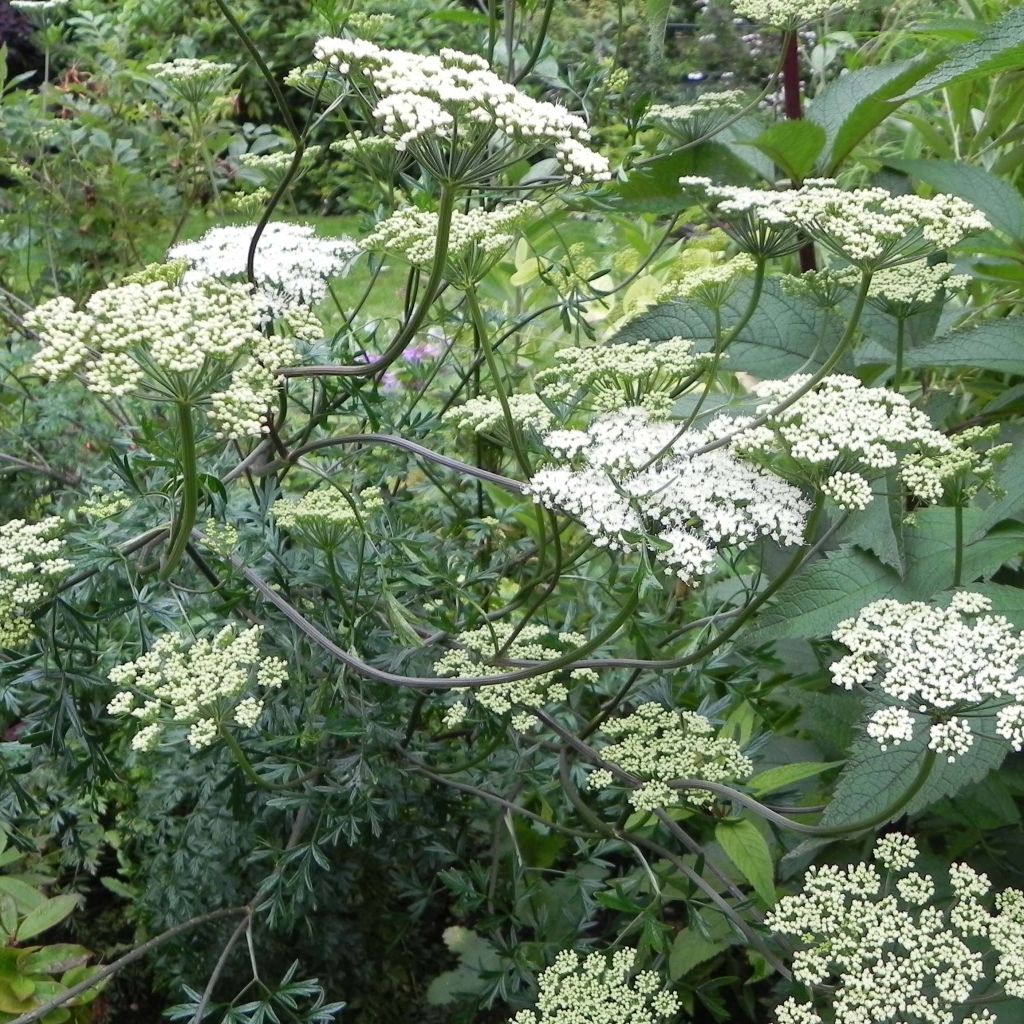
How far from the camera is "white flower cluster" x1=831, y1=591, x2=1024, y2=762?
1.31m

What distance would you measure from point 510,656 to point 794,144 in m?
1.02

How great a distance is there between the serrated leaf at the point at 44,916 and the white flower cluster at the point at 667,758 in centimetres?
120

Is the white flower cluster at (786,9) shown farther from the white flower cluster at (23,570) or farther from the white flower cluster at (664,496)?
the white flower cluster at (23,570)

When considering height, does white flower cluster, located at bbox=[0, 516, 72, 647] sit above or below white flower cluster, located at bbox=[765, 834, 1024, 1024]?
above

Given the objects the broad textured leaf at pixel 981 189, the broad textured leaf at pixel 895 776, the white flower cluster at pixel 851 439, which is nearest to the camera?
the white flower cluster at pixel 851 439

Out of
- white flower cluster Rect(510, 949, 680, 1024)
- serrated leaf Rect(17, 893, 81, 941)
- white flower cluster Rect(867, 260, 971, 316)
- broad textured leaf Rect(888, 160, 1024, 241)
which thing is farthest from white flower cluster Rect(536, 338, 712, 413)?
serrated leaf Rect(17, 893, 81, 941)

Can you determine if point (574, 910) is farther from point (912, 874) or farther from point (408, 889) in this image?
point (912, 874)

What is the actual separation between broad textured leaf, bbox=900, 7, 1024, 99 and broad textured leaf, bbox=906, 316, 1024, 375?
1.59ft

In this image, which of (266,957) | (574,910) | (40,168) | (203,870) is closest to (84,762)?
(203,870)

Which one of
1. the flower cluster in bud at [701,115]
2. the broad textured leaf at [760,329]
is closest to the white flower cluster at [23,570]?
the broad textured leaf at [760,329]

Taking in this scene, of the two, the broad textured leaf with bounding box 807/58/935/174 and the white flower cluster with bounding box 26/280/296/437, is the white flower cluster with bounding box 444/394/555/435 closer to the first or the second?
the white flower cluster with bounding box 26/280/296/437

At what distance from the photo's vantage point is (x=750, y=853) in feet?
5.78

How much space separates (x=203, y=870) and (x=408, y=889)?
40cm

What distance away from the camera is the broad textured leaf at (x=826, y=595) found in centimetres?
173
